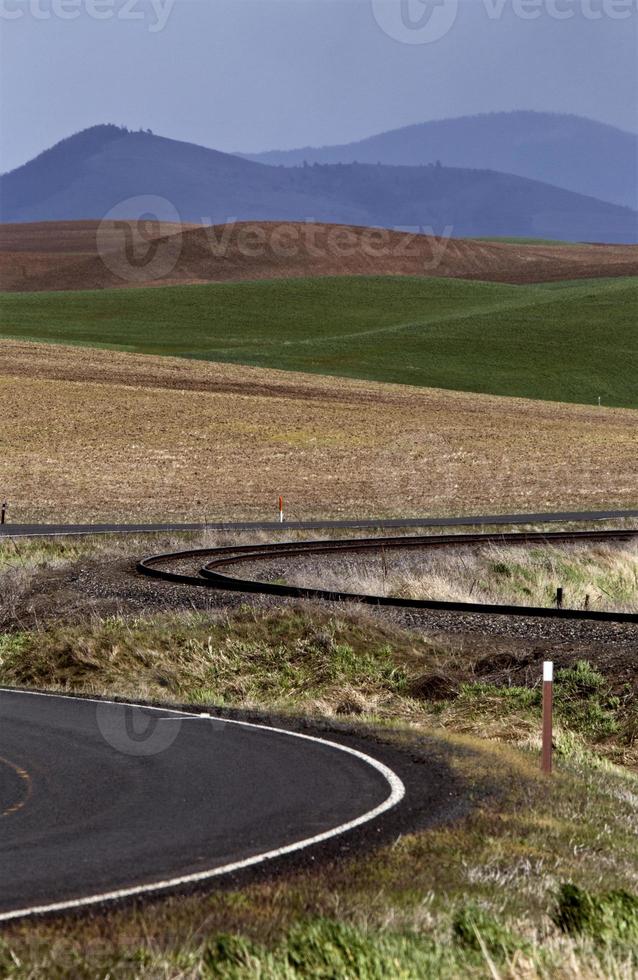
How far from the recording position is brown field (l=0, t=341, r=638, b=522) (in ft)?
144

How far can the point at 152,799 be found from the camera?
37.6 ft

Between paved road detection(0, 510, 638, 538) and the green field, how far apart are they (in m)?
38.9

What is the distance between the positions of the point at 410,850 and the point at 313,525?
27.9m

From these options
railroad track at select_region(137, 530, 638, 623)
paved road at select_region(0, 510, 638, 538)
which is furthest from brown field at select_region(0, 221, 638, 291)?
railroad track at select_region(137, 530, 638, 623)

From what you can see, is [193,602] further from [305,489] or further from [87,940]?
[305,489]

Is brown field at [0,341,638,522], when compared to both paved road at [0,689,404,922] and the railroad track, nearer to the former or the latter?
the railroad track

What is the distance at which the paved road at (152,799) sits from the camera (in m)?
8.96

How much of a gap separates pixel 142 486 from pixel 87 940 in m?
38.8

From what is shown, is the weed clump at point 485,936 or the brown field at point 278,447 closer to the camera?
the weed clump at point 485,936

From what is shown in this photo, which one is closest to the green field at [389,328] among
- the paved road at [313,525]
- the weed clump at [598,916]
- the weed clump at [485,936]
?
the paved road at [313,525]

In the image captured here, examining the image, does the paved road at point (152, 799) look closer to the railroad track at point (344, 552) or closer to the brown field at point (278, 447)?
the railroad track at point (344, 552)

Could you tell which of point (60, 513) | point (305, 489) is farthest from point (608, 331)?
point (60, 513)

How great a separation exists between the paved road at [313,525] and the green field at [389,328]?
3885cm

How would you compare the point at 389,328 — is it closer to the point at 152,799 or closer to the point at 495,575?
the point at 495,575
